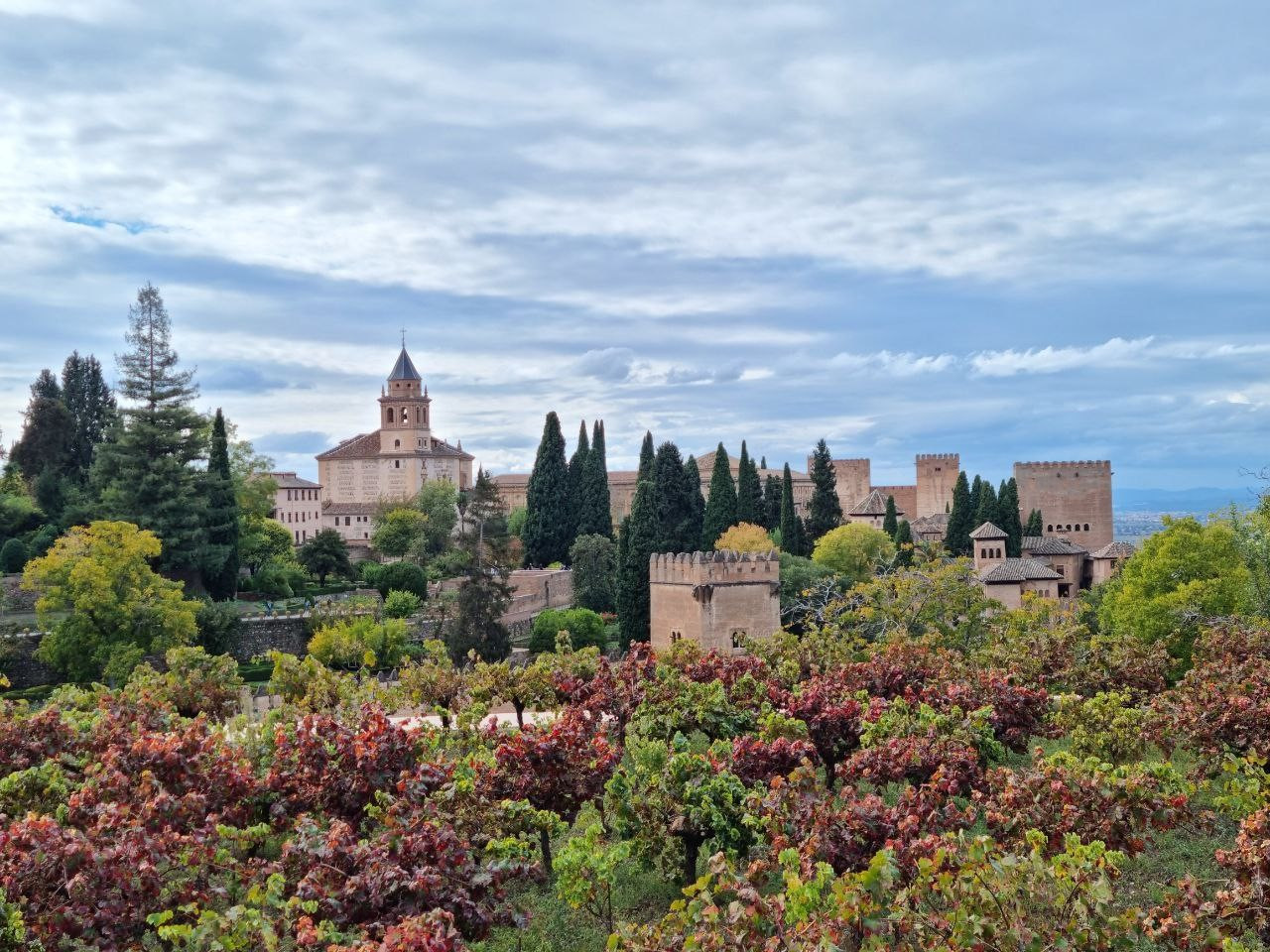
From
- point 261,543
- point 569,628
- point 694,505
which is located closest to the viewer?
point 569,628

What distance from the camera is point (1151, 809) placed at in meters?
8.08

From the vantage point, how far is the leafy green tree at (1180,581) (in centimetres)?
2239

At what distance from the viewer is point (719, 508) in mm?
47281

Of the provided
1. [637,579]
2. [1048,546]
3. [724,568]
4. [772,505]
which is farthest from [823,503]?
[724,568]

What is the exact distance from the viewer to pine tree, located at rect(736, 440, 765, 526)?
48250 millimetres

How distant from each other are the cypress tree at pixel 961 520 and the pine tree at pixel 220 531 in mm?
28130

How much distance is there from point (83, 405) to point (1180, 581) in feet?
138

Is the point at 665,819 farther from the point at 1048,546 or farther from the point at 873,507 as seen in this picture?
the point at 873,507

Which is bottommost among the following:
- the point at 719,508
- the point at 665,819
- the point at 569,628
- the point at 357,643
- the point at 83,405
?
the point at 569,628

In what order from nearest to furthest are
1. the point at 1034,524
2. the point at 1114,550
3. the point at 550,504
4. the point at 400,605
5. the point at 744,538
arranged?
the point at 400,605 → the point at 744,538 → the point at 1114,550 → the point at 550,504 → the point at 1034,524

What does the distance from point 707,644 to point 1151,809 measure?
19600 millimetres

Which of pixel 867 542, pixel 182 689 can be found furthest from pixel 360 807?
pixel 867 542

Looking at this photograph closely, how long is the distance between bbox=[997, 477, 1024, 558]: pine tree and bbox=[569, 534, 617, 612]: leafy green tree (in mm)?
16102

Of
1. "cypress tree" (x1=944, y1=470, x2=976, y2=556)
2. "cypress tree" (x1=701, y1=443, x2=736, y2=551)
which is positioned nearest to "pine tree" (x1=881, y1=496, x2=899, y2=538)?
"cypress tree" (x1=944, y1=470, x2=976, y2=556)
